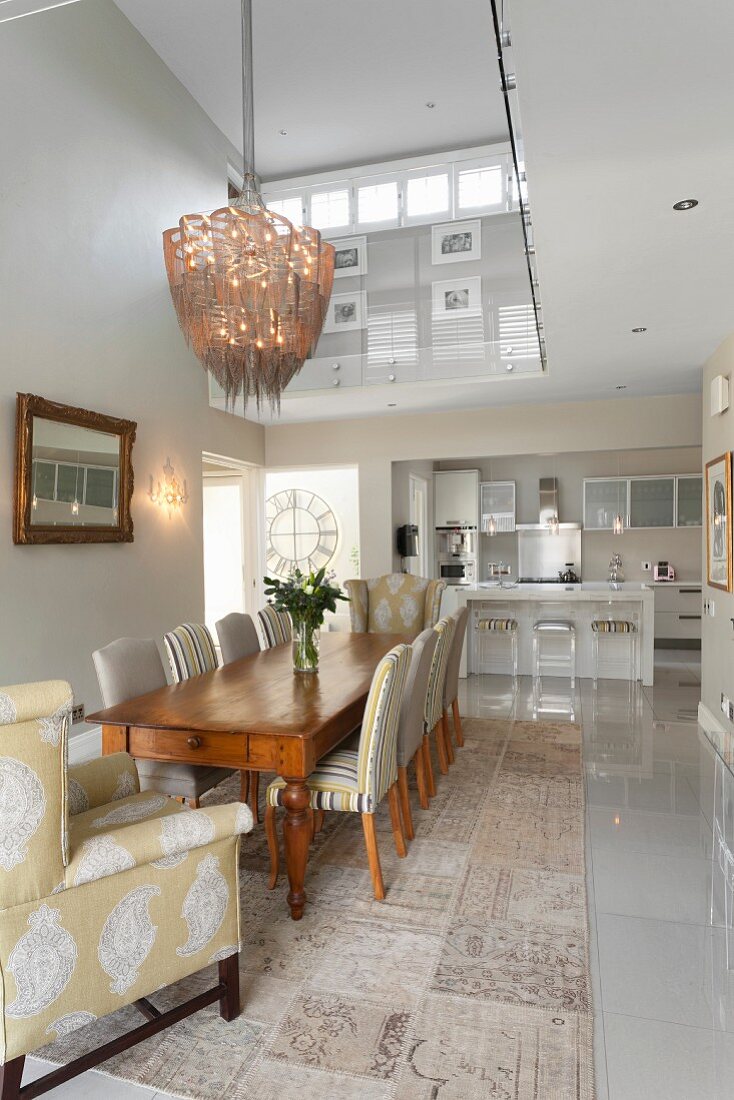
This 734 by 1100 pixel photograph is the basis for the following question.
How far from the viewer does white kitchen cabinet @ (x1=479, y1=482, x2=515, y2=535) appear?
31.5ft

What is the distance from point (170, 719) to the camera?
290 cm

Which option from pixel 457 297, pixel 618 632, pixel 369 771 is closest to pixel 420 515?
pixel 618 632

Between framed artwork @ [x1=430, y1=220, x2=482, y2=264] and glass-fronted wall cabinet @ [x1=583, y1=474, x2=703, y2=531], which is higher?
framed artwork @ [x1=430, y1=220, x2=482, y2=264]

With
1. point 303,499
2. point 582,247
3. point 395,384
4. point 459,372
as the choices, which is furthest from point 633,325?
point 303,499

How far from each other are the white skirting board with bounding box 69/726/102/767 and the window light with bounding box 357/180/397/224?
5.63 meters

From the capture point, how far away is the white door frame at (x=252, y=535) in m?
8.30

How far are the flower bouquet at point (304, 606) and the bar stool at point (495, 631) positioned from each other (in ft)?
12.2

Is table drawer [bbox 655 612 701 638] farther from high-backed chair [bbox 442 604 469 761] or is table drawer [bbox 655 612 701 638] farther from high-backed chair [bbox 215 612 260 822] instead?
high-backed chair [bbox 215 612 260 822]

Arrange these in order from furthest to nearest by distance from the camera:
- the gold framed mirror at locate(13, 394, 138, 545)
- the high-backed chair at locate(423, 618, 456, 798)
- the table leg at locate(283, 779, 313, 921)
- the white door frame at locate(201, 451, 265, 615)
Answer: the white door frame at locate(201, 451, 265, 615) → the gold framed mirror at locate(13, 394, 138, 545) → the high-backed chair at locate(423, 618, 456, 798) → the table leg at locate(283, 779, 313, 921)

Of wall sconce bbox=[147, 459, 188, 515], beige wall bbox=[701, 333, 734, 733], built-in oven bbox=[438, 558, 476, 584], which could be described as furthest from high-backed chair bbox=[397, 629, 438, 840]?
built-in oven bbox=[438, 558, 476, 584]

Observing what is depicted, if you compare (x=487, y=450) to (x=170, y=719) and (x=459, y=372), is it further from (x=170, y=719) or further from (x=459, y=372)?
(x=170, y=719)

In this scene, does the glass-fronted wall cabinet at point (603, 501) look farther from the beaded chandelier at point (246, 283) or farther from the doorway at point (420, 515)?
the beaded chandelier at point (246, 283)


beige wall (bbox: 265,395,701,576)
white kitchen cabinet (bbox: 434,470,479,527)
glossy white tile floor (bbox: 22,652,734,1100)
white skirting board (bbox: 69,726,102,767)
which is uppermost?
beige wall (bbox: 265,395,701,576)

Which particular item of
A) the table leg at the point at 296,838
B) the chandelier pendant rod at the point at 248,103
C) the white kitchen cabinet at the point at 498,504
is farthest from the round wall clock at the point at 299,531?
the table leg at the point at 296,838
